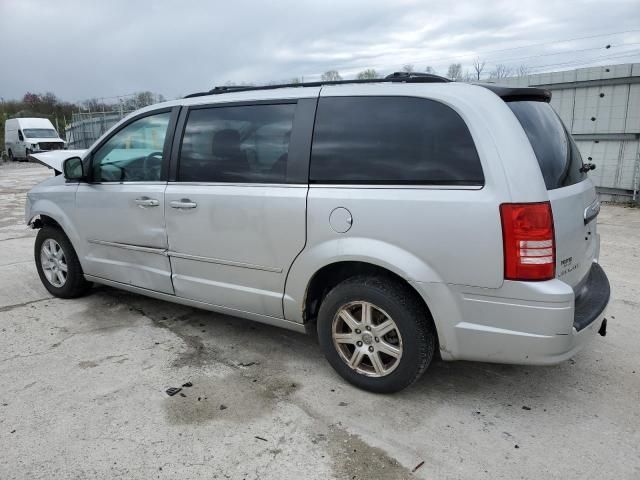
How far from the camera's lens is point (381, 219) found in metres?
2.79

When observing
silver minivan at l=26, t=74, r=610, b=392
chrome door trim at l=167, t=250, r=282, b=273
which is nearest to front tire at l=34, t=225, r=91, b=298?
silver minivan at l=26, t=74, r=610, b=392

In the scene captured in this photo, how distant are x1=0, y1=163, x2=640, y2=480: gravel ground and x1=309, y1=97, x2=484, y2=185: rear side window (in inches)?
51.9

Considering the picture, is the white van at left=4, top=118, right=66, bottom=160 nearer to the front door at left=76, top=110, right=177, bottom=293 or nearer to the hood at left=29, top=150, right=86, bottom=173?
the hood at left=29, top=150, right=86, bottom=173

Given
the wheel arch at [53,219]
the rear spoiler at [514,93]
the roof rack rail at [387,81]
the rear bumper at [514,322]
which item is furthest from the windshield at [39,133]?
the rear bumper at [514,322]

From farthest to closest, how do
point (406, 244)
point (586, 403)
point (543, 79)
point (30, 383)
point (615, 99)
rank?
point (543, 79)
point (615, 99)
point (30, 383)
point (586, 403)
point (406, 244)

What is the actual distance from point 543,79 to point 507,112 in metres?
9.21

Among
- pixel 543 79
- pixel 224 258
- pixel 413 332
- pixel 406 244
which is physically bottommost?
pixel 413 332

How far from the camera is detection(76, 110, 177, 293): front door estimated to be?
12.7ft

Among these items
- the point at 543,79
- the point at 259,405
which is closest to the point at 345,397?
the point at 259,405

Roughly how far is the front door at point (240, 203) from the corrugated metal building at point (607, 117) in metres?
8.35

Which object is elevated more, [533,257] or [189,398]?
[533,257]

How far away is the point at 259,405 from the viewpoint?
9.78ft

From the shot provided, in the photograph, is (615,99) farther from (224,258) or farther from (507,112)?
(224,258)

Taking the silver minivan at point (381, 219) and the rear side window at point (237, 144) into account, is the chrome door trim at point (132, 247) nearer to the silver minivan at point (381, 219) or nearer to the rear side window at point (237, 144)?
the silver minivan at point (381, 219)
